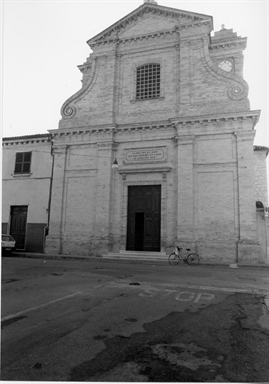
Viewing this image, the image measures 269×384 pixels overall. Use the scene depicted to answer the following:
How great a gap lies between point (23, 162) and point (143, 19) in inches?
468

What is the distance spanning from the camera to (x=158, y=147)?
16500mm

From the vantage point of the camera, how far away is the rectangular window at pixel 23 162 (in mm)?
19562

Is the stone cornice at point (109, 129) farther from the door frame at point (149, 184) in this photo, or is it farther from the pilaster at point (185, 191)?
the door frame at point (149, 184)

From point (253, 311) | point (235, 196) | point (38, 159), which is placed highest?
point (38, 159)

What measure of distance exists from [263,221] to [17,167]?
15.5 metres

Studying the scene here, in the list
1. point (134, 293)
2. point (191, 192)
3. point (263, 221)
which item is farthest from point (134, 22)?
point (134, 293)

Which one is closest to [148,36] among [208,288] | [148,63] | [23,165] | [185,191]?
[148,63]

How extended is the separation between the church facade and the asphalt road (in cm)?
786

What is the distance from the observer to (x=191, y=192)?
15328 millimetres

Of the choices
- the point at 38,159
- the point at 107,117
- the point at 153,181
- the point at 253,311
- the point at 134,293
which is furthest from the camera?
the point at 38,159

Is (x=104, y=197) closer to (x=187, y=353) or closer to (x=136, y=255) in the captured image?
(x=136, y=255)

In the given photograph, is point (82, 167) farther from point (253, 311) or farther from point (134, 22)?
point (253, 311)

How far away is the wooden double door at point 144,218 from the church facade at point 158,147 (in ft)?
0.19

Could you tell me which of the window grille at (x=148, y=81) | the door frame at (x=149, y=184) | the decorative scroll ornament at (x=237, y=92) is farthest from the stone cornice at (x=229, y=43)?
the door frame at (x=149, y=184)
